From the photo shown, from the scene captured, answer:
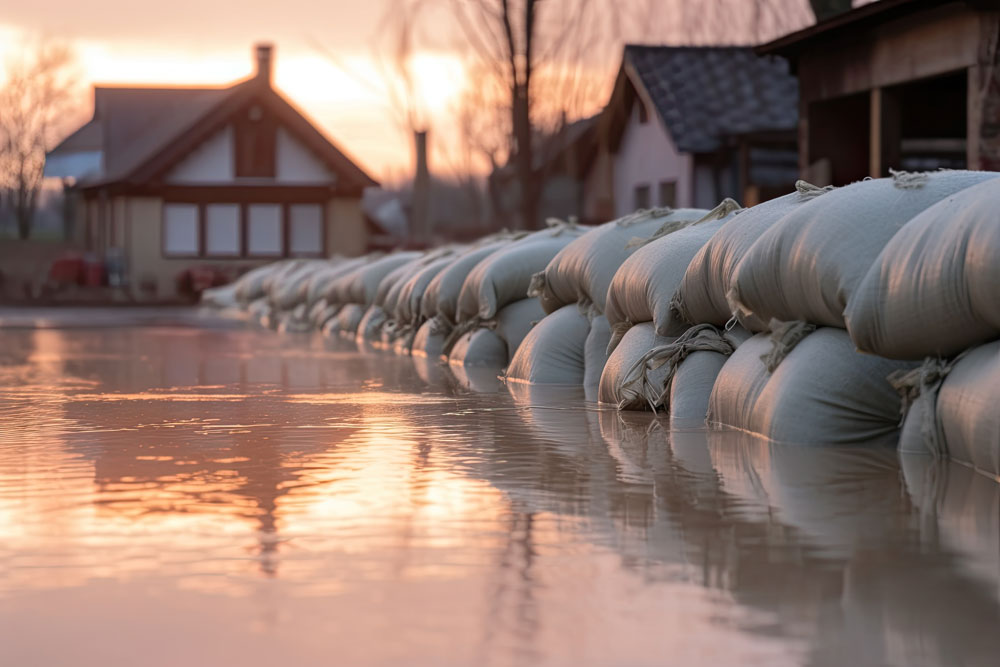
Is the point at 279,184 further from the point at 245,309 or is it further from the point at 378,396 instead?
the point at 378,396

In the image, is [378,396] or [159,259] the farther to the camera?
[159,259]

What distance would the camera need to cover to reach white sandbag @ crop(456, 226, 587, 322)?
8.35m

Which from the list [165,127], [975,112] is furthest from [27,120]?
[975,112]

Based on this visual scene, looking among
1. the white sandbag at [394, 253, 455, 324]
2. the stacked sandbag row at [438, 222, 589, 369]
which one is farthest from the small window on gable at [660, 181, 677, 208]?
the stacked sandbag row at [438, 222, 589, 369]

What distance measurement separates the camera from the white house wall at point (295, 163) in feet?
103

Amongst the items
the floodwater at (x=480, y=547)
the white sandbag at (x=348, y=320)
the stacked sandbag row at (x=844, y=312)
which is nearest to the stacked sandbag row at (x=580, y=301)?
the floodwater at (x=480, y=547)

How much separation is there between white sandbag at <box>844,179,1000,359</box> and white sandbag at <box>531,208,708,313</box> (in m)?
2.45

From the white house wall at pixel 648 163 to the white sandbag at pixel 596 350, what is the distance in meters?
15.2

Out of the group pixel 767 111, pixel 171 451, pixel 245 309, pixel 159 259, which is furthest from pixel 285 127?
pixel 171 451

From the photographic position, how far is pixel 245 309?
21750 mm

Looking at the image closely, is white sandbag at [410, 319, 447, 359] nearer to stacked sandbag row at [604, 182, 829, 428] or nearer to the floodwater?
stacked sandbag row at [604, 182, 829, 428]

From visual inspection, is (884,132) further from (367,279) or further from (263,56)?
(263,56)

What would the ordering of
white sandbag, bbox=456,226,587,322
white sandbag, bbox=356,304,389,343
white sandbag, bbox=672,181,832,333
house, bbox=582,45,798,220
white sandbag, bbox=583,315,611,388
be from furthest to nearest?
house, bbox=582,45,798,220 → white sandbag, bbox=356,304,389,343 → white sandbag, bbox=456,226,587,322 → white sandbag, bbox=583,315,611,388 → white sandbag, bbox=672,181,832,333

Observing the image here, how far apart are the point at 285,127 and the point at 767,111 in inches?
473
